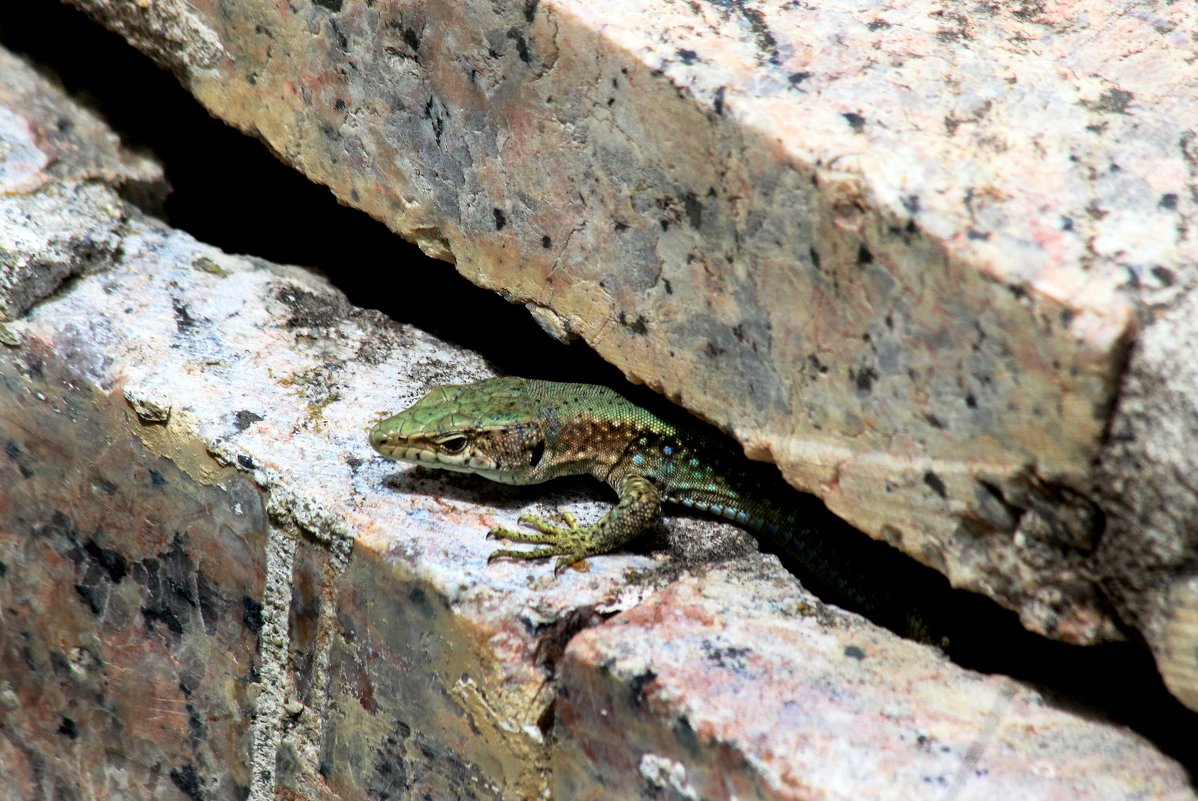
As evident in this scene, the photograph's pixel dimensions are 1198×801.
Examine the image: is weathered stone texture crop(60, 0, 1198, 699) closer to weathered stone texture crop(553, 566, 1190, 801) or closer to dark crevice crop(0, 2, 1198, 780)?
weathered stone texture crop(553, 566, 1190, 801)

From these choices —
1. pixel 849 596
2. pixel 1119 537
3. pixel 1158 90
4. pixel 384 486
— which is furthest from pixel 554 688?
pixel 1158 90

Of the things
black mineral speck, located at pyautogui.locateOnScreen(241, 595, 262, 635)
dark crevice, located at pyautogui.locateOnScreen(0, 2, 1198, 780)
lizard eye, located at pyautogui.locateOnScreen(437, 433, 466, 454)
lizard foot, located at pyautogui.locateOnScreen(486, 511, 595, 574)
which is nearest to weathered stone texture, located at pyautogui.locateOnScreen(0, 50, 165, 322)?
dark crevice, located at pyautogui.locateOnScreen(0, 2, 1198, 780)

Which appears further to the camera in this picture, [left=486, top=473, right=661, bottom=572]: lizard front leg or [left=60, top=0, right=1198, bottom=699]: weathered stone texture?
[left=486, top=473, right=661, bottom=572]: lizard front leg

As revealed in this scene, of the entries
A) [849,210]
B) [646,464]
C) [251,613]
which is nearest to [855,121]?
[849,210]

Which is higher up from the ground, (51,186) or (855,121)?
(855,121)

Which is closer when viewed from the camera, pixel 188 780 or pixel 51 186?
pixel 188 780

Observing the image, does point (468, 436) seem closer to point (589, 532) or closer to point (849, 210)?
point (589, 532)

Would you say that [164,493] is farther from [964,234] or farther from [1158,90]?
[1158,90]
